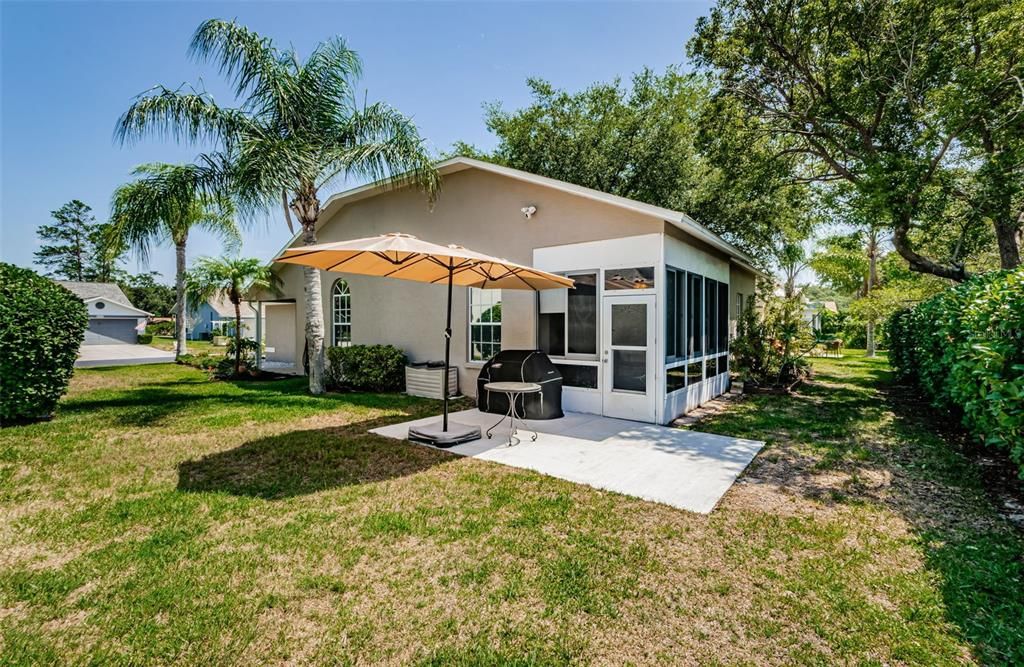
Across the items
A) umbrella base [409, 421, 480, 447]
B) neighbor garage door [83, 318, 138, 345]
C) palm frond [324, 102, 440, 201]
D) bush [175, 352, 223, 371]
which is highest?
palm frond [324, 102, 440, 201]

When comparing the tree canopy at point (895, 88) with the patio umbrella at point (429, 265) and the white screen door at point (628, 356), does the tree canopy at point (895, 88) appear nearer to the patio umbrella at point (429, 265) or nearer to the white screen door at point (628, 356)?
the white screen door at point (628, 356)

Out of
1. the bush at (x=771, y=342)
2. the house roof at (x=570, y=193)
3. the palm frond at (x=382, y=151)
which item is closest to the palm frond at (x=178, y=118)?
the palm frond at (x=382, y=151)

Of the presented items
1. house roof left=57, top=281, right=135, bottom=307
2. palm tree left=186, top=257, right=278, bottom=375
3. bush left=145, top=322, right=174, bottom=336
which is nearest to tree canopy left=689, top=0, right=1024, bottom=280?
palm tree left=186, top=257, right=278, bottom=375

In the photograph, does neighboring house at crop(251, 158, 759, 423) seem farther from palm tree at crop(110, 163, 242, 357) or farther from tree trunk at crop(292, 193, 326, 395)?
palm tree at crop(110, 163, 242, 357)

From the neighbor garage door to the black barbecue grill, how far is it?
109 ft

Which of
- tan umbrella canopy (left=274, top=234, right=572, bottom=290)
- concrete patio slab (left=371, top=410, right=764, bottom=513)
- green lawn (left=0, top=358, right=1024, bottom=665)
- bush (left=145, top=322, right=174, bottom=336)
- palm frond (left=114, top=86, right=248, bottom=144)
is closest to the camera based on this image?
green lawn (left=0, top=358, right=1024, bottom=665)

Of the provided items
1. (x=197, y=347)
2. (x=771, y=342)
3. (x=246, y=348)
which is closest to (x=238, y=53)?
(x=246, y=348)

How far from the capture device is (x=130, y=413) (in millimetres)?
8000

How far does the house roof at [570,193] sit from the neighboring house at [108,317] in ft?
85.9

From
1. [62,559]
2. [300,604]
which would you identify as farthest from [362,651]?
[62,559]

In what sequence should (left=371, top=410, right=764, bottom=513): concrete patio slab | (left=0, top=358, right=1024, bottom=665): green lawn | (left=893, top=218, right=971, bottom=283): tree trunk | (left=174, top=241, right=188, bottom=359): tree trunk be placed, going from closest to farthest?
(left=0, top=358, right=1024, bottom=665): green lawn → (left=371, top=410, right=764, bottom=513): concrete patio slab → (left=893, top=218, right=971, bottom=283): tree trunk → (left=174, top=241, right=188, bottom=359): tree trunk

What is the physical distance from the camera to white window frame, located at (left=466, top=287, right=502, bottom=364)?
9.42 m

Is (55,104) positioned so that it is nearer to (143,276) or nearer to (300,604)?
(300,604)

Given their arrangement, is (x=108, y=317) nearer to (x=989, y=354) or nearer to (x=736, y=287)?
(x=736, y=287)
